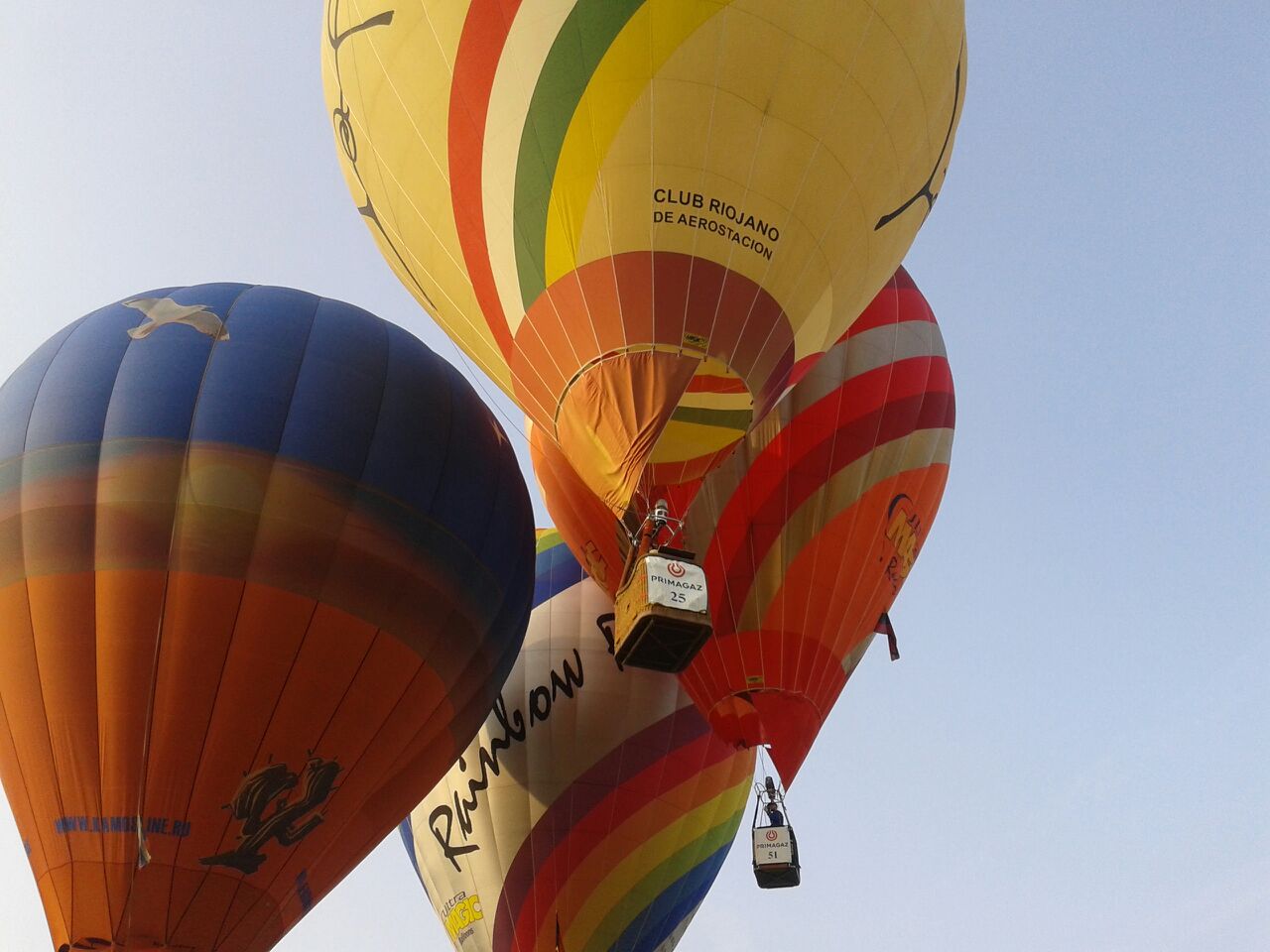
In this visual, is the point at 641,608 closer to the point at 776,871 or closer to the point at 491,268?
the point at 491,268

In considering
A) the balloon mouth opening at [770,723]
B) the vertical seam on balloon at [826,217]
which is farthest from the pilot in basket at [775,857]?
the vertical seam on balloon at [826,217]

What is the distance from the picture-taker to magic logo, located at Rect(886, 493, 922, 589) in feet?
36.4

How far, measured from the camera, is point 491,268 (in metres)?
8.34

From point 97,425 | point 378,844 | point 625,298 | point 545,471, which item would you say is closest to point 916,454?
point 545,471

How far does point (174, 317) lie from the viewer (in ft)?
30.3

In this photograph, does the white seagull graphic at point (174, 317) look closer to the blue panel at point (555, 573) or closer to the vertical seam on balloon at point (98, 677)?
the vertical seam on balloon at point (98, 677)

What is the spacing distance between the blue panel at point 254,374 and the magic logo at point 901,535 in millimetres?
4558

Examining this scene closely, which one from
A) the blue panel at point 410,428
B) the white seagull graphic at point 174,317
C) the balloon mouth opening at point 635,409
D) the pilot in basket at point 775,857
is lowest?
the pilot in basket at point 775,857

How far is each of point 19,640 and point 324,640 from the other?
5.52 feet

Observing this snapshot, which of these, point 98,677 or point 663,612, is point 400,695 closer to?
point 98,677

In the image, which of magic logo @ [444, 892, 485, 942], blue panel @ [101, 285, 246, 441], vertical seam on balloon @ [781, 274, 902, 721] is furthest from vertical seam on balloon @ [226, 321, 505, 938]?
magic logo @ [444, 892, 485, 942]

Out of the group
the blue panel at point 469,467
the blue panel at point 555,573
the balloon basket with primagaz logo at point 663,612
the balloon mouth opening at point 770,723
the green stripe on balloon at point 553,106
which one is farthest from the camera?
the blue panel at point 555,573

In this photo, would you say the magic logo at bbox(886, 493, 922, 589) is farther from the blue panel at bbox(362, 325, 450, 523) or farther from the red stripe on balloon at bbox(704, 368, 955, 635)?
the blue panel at bbox(362, 325, 450, 523)

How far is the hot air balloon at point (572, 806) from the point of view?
436 inches
